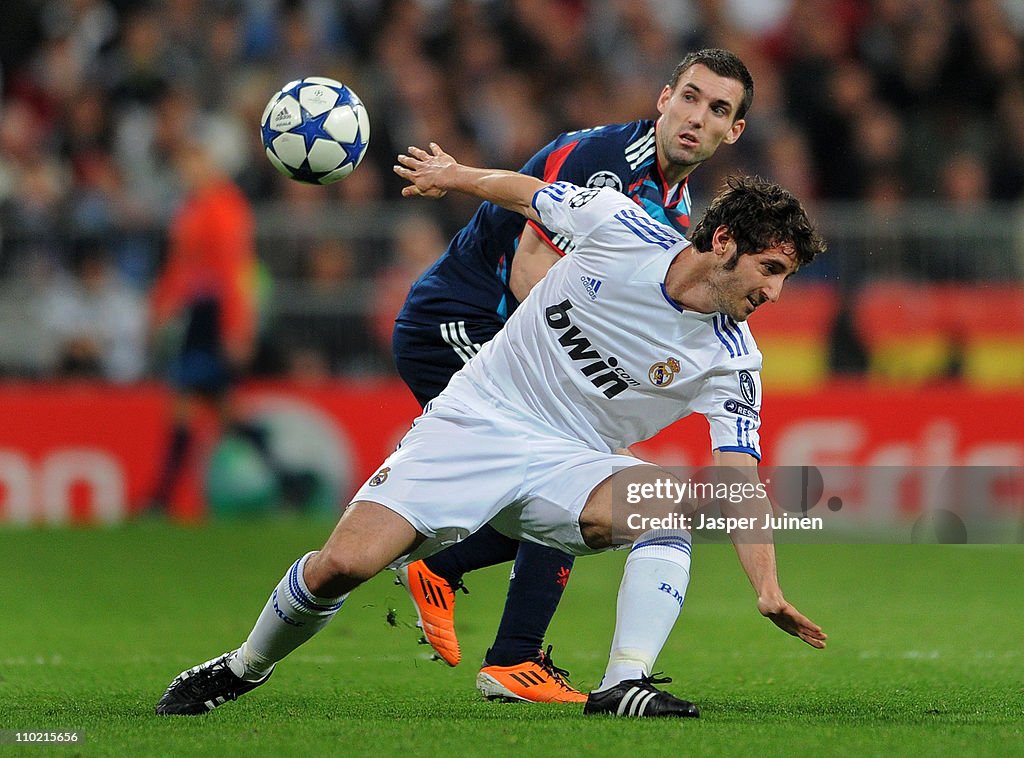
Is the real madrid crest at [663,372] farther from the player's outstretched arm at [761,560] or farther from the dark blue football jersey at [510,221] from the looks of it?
the dark blue football jersey at [510,221]

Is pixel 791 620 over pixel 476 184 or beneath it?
beneath

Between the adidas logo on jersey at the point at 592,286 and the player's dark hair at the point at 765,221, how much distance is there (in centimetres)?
46

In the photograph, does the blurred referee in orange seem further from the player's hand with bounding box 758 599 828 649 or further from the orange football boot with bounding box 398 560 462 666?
the player's hand with bounding box 758 599 828 649

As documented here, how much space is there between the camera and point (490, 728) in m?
5.03

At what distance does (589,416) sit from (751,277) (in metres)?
0.78

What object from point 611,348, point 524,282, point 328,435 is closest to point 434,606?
point 524,282

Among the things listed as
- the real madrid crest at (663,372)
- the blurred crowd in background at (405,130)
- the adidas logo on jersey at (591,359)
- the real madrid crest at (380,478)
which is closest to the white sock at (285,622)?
the real madrid crest at (380,478)

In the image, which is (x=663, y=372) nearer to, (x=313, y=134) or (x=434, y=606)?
(x=434, y=606)

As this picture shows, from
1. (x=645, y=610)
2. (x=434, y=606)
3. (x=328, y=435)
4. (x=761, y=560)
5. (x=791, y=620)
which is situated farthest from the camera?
(x=328, y=435)

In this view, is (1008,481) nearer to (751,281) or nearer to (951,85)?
(951,85)

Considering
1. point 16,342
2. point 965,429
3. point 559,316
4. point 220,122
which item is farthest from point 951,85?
point 559,316

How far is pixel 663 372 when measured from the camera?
5.34 m

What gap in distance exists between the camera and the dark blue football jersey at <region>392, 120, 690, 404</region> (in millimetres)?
6168

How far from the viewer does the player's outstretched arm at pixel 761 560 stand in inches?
183
